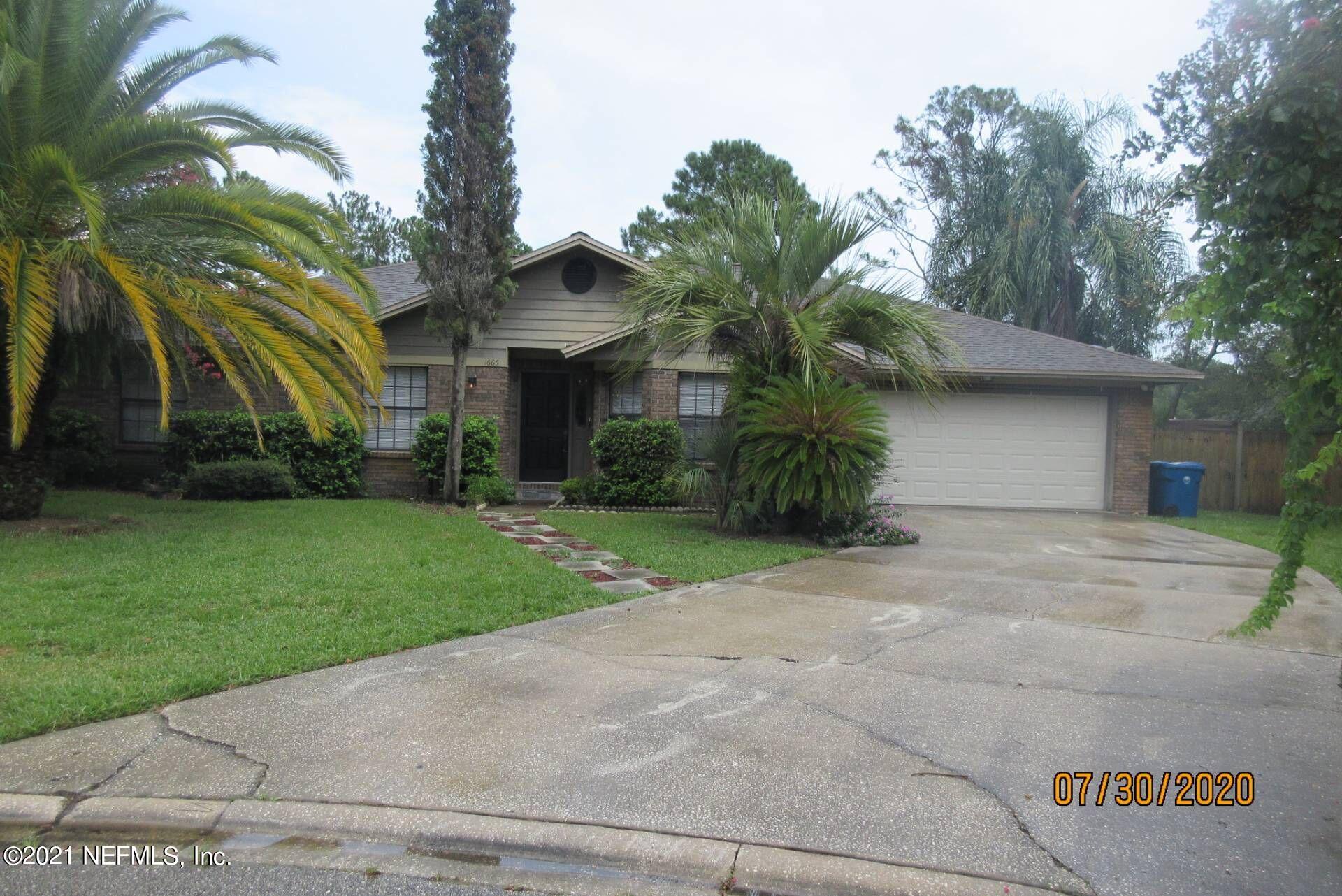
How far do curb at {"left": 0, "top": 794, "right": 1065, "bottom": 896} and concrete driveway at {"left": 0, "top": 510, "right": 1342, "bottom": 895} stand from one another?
5cm

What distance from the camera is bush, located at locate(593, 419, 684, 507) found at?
1430cm

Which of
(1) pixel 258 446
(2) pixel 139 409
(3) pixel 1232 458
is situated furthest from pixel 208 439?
(3) pixel 1232 458

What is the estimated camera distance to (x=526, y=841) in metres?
3.58

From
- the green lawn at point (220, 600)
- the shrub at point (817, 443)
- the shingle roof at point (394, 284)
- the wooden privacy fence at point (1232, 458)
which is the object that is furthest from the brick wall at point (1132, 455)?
the shingle roof at point (394, 284)

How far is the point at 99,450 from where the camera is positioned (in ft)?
48.0

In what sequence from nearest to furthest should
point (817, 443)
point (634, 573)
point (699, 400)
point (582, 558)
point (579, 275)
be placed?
point (634, 573) → point (582, 558) → point (817, 443) → point (699, 400) → point (579, 275)

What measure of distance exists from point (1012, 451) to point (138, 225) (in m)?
13.4

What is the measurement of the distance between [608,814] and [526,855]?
38 cm

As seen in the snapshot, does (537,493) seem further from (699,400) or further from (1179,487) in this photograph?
(1179,487)

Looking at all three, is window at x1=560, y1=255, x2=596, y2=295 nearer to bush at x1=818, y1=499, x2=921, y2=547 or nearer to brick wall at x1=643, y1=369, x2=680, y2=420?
brick wall at x1=643, y1=369, x2=680, y2=420

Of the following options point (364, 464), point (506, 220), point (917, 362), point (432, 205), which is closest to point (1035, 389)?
point (917, 362)

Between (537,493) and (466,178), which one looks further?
(537,493)

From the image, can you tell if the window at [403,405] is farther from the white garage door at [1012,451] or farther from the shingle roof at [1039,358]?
the white garage door at [1012,451]
